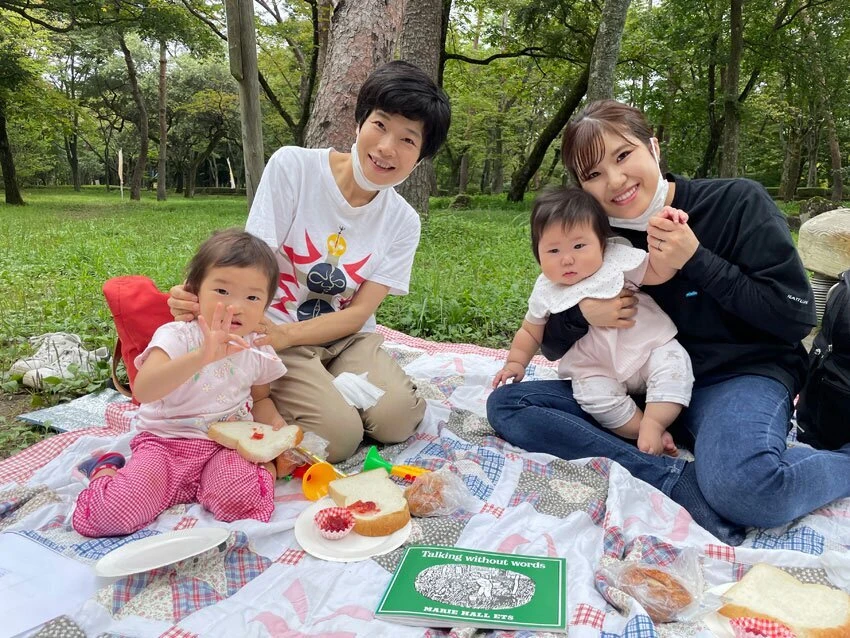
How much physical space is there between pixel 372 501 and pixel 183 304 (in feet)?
Answer: 3.03

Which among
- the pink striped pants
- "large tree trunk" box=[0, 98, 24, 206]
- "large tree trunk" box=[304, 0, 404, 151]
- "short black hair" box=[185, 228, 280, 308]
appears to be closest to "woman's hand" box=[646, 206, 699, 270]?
"short black hair" box=[185, 228, 280, 308]

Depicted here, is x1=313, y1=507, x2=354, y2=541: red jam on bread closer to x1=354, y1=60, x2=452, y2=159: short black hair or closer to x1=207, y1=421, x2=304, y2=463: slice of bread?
x1=207, y1=421, x2=304, y2=463: slice of bread

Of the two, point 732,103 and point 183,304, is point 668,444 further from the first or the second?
point 732,103

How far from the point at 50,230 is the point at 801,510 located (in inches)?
407

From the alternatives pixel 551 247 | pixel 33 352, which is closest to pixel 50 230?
pixel 33 352

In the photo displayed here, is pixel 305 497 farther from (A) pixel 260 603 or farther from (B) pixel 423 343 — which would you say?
(B) pixel 423 343

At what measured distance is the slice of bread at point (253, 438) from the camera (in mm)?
2035

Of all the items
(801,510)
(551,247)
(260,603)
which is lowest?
(260,603)

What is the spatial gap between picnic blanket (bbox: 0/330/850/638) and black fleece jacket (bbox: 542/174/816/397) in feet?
1.74

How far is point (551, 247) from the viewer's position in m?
2.20

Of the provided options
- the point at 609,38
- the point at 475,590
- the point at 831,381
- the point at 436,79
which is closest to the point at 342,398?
the point at 475,590

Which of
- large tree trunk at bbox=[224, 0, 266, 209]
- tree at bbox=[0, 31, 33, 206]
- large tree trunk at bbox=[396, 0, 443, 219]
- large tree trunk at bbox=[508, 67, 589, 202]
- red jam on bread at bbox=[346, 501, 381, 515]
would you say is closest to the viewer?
red jam on bread at bbox=[346, 501, 381, 515]

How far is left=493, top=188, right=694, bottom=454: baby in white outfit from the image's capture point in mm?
2141

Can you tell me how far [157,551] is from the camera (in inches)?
63.4
